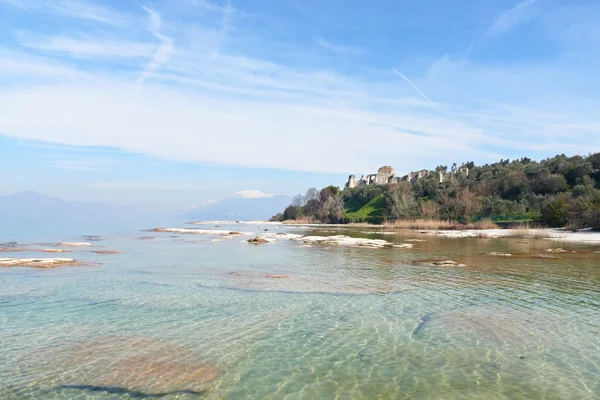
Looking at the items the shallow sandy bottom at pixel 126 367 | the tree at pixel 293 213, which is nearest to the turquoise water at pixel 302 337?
the shallow sandy bottom at pixel 126 367

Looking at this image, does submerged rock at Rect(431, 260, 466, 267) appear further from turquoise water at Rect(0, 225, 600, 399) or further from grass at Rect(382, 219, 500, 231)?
grass at Rect(382, 219, 500, 231)

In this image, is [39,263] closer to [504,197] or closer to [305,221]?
[504,197]

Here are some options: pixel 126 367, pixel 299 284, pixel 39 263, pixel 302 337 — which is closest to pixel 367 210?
pixel 39 263

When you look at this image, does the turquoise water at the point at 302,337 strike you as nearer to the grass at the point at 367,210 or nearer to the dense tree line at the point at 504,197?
the dense tree line at the point at 504,197

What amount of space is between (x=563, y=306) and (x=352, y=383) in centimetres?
1203

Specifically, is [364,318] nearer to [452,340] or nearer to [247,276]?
[452,340]

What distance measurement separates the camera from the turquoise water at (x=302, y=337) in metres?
9.54

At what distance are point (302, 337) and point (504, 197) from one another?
11238 centimetres

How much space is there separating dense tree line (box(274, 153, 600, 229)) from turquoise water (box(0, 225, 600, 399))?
57.8 meters

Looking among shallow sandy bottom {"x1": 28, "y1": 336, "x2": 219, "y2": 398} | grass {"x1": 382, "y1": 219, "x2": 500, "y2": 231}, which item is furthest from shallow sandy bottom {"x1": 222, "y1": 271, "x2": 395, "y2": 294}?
grass {"x1": 382, "y1": 219, "x2": 500, "y2": 231}

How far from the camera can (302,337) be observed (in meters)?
13.2

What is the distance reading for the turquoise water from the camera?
31.3 ft

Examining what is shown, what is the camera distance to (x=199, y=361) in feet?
36.2

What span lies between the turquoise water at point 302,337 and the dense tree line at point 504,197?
57.8 meters
